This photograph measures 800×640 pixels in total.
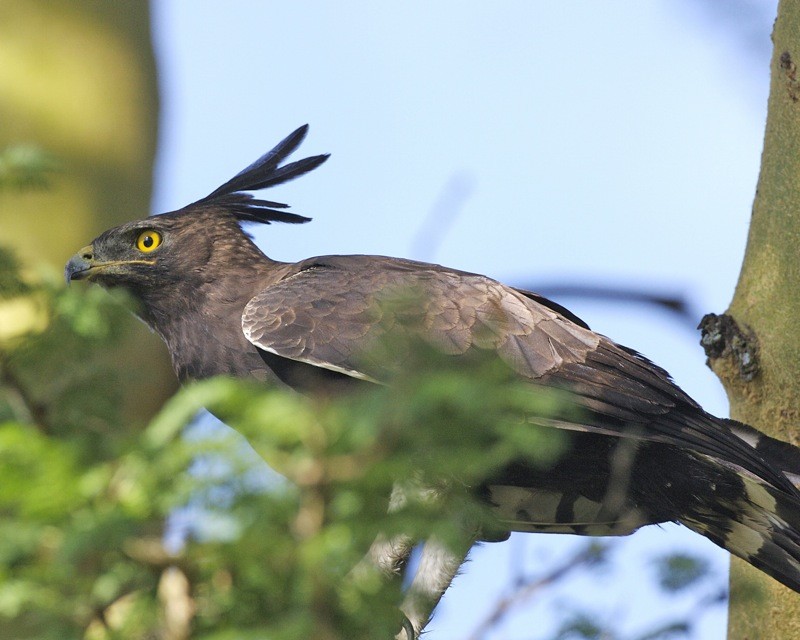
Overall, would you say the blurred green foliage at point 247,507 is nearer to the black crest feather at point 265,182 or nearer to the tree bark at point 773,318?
the tree bark at point 773,318

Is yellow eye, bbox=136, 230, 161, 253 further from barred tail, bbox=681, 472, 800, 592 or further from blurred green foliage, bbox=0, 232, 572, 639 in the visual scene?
blurred green foliage, bbox=0, 232, 572, 639

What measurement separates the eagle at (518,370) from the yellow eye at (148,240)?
41 millimetres

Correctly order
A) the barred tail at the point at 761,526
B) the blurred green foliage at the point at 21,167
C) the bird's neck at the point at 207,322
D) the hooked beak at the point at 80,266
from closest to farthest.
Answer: the blurred green foliage at the point at 21,167 < the barred tail at the point at 761,526 < the bird's neck at the point at 207,322 < the hooked beak at the point at 80,266

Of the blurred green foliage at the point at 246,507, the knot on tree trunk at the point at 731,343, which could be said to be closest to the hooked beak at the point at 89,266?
the knot on tree trunk at the point at 731,343

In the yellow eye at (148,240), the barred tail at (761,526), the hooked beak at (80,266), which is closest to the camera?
the barred tail at (761,526)

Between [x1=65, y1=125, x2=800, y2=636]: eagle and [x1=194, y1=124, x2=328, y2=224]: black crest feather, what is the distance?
0.65 meters

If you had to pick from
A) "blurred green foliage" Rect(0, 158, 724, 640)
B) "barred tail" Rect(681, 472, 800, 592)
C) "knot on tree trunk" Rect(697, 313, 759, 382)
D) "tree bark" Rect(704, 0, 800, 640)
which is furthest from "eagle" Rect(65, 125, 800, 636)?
"blurred green foliage" Rect(0, 158, 724, 640)

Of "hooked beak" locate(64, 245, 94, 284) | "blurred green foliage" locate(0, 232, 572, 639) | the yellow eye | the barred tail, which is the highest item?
"blurred green foliage" locate(0, 232, 572, 639)

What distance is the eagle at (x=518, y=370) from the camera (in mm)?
4977

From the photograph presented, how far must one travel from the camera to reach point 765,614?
15.7 ft

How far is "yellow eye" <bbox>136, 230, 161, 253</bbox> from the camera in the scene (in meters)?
6.28

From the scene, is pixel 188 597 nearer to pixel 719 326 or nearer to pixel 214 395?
pixel 214 395

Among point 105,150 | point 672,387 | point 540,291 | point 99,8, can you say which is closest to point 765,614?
point 672,387

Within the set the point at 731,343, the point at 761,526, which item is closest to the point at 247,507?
the point at 731,343
